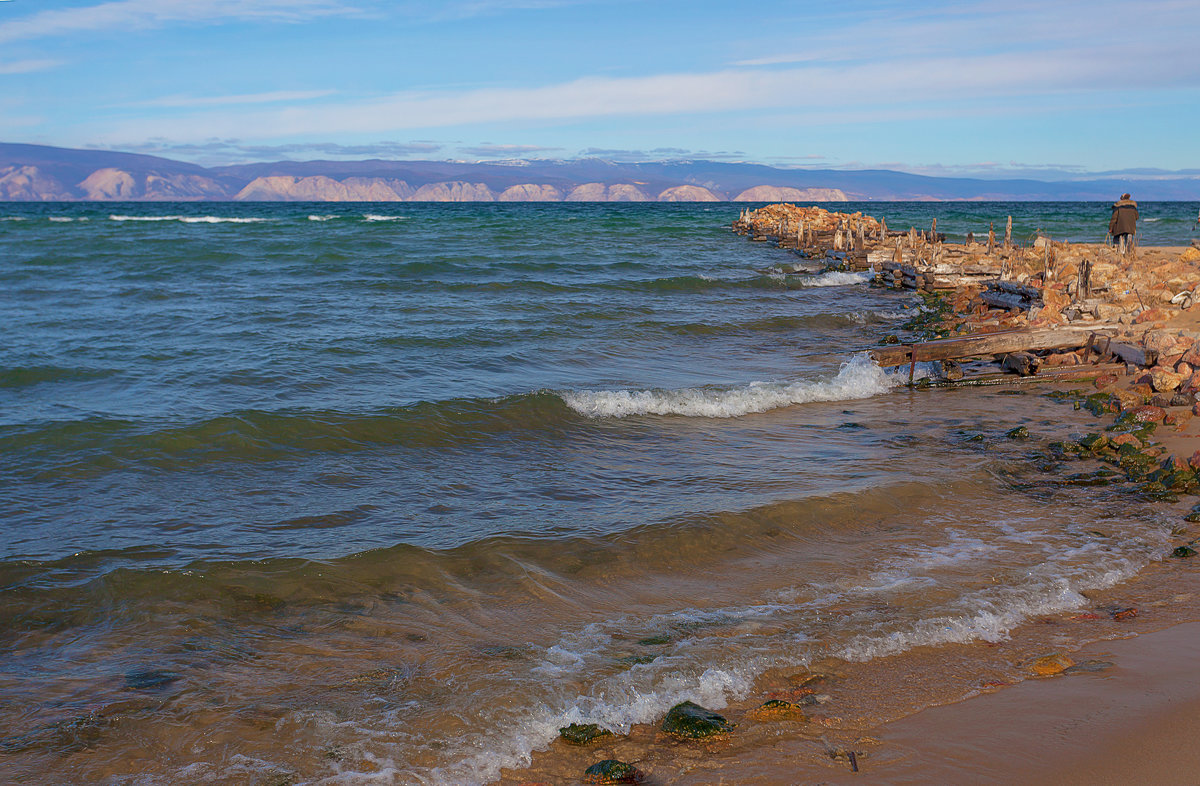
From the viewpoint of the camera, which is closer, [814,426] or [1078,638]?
[1078,638]

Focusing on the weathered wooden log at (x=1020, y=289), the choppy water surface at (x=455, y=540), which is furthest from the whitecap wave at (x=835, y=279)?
the choppy water surface at (x=455, y=540)

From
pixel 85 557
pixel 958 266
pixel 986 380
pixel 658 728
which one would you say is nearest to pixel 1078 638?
pixel 658 728

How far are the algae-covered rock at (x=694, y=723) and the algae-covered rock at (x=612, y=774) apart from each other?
37 cm

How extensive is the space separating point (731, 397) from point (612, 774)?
808 centimetres

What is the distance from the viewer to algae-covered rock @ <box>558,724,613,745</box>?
4.05 m

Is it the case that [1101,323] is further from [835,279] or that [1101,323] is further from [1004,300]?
[835,279]

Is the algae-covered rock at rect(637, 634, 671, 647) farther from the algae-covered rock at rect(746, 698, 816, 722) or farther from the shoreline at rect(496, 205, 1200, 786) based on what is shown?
the algae-covered rock at rect(746, 698, 816, 722)

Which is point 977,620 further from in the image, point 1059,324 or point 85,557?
point 1059,324

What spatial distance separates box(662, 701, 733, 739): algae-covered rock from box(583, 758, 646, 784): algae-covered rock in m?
0.37

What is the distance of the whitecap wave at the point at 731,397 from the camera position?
10945 millimetres

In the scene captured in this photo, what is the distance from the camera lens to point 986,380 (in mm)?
12648

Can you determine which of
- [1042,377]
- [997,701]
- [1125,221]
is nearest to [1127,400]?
[1042,377]

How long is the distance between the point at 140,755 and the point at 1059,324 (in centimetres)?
1346

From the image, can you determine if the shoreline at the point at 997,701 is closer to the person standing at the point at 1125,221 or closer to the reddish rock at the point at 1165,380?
the reddish rock at the point at 1165,380
